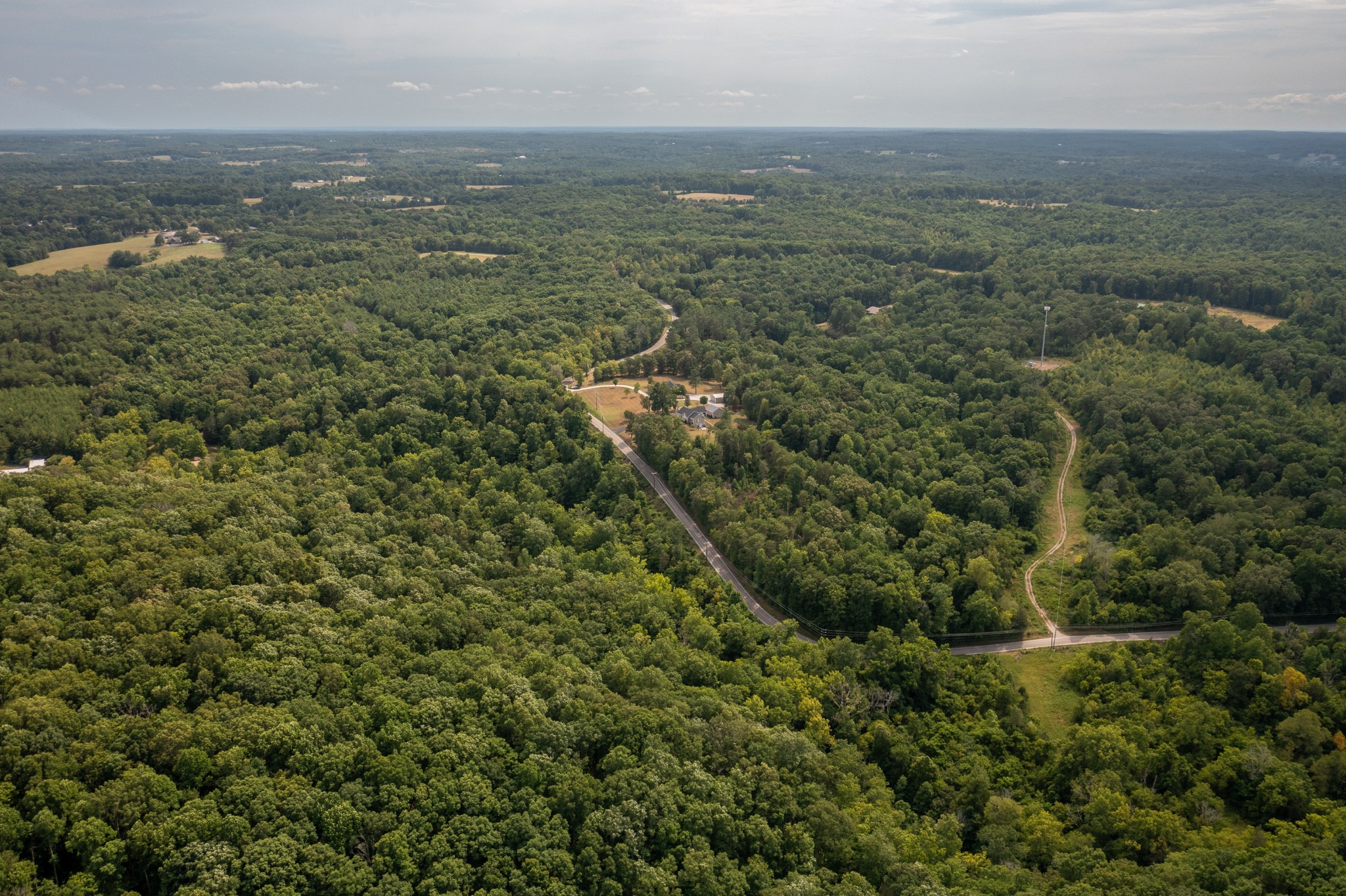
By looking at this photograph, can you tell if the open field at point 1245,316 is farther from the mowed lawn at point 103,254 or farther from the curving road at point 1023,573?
the mowed lawn at point 103,254

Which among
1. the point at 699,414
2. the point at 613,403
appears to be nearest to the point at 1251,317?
the point at 699,414

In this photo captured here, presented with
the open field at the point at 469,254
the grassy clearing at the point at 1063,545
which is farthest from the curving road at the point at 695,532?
the open field at the point at 469,254

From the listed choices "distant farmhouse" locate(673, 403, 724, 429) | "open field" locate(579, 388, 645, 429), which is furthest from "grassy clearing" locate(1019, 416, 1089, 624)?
"open field" locate(579, 388, 645, 429)

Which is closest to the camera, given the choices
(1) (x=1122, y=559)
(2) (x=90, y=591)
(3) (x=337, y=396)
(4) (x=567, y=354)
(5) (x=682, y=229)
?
(2) (x=90, y=591)

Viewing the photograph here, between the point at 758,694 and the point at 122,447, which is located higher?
the point at 122,447

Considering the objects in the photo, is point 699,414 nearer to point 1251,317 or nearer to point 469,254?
point 469,254

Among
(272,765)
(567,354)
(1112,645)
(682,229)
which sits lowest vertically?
(1112,645)

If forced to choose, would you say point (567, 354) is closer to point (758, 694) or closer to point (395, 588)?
point (395, 588)

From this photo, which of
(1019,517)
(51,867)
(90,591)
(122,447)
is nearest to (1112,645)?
(1019,517)
